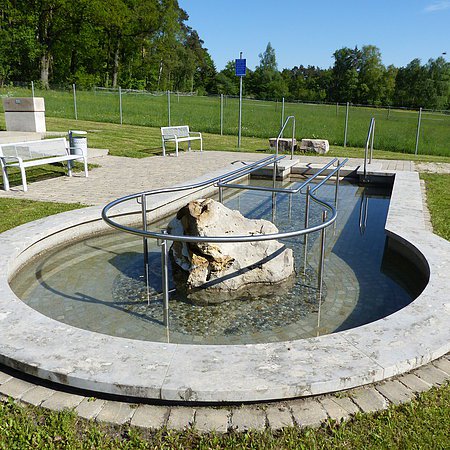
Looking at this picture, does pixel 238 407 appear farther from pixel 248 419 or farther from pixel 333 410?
pixel 333 410

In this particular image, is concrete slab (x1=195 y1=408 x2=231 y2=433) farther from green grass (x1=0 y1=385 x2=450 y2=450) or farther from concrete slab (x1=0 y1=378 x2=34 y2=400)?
concrete slab (x1=0 y1=378 x2=34 y2=400)

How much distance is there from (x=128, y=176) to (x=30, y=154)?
7.22 ft

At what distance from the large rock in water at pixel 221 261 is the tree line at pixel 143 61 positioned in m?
37.9

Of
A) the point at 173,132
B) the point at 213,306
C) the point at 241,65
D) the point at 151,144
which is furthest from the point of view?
the point at 151,144

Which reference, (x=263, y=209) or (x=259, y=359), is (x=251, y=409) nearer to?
(x=259, y=359)

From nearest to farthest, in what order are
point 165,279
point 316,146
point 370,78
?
point 165,279 → point 316,146 → point 370,78

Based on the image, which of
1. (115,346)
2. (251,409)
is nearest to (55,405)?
(115,346)

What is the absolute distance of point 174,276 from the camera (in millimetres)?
5160

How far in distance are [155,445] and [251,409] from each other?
589 mm

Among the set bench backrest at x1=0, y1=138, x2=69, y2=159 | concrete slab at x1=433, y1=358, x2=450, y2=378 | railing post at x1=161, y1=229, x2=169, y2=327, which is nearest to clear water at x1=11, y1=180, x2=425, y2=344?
railing post at x1=161, y1=229, x2=169, y2=327

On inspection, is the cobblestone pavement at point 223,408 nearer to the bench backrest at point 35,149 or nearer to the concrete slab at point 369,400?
the concrete slab at point 369,400

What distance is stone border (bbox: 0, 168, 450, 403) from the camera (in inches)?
106

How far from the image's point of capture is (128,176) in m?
10.5

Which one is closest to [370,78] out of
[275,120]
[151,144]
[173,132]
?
[275,120]
